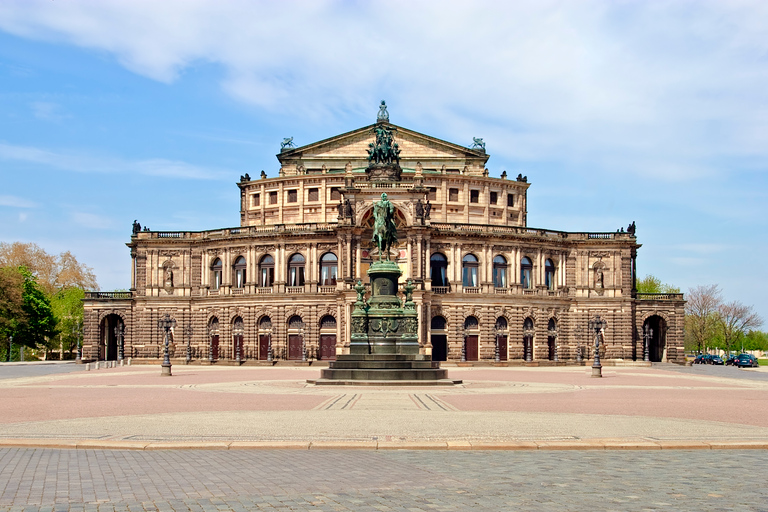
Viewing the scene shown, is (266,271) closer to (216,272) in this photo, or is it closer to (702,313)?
(216,272)

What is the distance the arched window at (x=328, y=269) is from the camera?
83.5 meters

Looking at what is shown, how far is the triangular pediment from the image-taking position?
95500 millimetres

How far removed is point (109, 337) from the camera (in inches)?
3676

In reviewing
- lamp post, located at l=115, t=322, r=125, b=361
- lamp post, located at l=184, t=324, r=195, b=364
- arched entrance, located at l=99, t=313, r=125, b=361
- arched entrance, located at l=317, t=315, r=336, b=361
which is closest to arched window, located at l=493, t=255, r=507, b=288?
arched entrance, located at l=317, t=315, r=336, b=361

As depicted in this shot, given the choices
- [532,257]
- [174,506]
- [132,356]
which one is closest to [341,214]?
[532,257]

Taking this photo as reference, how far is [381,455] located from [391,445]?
0.96 m

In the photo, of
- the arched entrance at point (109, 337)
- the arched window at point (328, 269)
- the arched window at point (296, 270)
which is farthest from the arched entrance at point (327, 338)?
the arched entrance at point (109, 337)

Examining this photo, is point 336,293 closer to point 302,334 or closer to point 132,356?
point 302,334

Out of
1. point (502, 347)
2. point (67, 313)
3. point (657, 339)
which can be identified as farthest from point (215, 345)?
point (657, 339)

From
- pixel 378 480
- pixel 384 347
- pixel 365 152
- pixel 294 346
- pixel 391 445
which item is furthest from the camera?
pixel 365 152

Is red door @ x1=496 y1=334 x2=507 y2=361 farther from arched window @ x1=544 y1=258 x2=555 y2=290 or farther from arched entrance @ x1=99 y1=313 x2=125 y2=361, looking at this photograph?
arched entrance @ x1=99 y1=313 x2=125 y2=361

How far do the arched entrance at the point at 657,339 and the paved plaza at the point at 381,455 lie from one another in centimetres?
6370

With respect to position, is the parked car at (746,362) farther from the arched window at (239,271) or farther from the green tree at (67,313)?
the green tree at (67,313)

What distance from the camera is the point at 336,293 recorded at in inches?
3172
